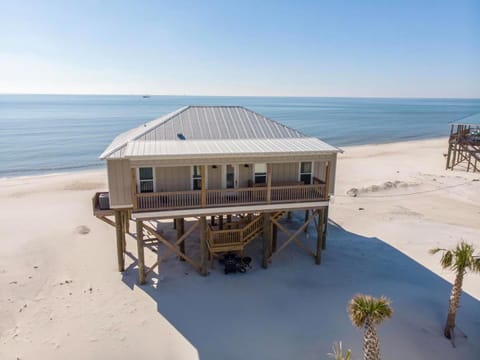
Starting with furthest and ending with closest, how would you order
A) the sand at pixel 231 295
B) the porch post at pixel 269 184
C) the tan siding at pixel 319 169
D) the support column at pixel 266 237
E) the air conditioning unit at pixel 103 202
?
the tan siding at pixel 319 169
the support column at pixel 266 237
the air conditioning unit at pixel 103 202
the porch post at pixel 269 184
the sand at pixel 231 295

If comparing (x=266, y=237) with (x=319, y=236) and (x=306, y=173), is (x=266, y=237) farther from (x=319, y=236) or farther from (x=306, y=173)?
(x=306, y=173)

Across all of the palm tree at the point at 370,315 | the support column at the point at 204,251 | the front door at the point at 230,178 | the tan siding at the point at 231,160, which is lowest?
the support column at the point at 204,251

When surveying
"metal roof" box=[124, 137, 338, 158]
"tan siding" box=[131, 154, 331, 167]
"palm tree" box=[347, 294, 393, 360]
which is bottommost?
"palm tree" box=[347, 294, 393, 360]

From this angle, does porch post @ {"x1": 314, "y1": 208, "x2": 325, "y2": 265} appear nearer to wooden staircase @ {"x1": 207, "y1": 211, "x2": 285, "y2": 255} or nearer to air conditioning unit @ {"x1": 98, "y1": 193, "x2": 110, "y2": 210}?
wooden staircase @ {"x1": 207, "y1": 211, "x2": 285, "y2": 255}

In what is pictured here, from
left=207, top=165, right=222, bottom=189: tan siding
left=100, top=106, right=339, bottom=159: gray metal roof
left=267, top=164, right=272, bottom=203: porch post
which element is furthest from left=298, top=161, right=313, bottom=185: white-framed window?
left=207, top=165, right=222, bottom=189: tan siding

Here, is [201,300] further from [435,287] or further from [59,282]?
[435,287]

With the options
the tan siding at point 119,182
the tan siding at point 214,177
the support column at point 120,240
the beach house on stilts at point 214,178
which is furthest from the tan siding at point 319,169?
the support column at point 120,240

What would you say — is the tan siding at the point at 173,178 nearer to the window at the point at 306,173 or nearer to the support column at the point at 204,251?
the support column at the point at 204,251
